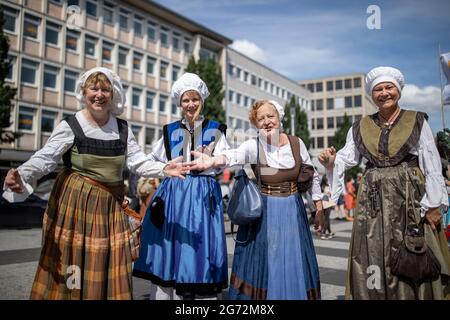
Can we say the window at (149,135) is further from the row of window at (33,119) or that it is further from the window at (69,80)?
the row of window at (33,119)

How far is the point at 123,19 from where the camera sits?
35.1 meters

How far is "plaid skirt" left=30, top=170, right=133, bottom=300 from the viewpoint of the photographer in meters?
2.64

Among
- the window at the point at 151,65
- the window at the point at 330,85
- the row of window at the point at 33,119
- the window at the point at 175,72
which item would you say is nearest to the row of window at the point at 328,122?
the window at the point at 330,85

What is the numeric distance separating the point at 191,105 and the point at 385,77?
1596 millimetres

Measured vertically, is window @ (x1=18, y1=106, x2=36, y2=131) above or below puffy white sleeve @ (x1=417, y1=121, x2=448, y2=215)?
above

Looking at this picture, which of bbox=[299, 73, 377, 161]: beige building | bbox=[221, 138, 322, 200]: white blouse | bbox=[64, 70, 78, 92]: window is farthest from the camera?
bbox=[299, 73, 377, 161]: beige building

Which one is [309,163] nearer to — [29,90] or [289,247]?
[289,247]

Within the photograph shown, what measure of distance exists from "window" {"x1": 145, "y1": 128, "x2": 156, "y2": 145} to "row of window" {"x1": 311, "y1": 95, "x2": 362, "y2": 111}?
46050mm

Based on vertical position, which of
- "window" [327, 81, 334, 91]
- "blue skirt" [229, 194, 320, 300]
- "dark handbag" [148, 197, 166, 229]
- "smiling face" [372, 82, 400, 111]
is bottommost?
"blue skirt" [229, 194, 320, 300]

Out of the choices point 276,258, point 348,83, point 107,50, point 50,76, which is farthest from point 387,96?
point 348,83

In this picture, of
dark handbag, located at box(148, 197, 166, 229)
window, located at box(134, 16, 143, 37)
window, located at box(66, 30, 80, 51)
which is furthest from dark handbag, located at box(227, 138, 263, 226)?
window, located at box(134, 16, 143, 37)

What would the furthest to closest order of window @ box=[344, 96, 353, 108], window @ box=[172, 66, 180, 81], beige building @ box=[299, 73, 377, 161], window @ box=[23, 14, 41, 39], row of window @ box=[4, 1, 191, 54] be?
beige building @ box=[299, 73, 377, 161] < window @ box=[344, 96, 353, 108] < window @ box=[172, 66, 180, 81] < window @ box=[23, 14, 41, 39] < row of window @ box=[4, 1, 191, 54]

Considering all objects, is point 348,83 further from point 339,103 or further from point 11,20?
point 11,20

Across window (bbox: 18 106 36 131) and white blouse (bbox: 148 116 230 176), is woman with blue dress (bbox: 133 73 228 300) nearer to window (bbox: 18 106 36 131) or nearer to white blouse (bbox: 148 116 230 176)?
white blouse (bbox: 148 116 230 176)
